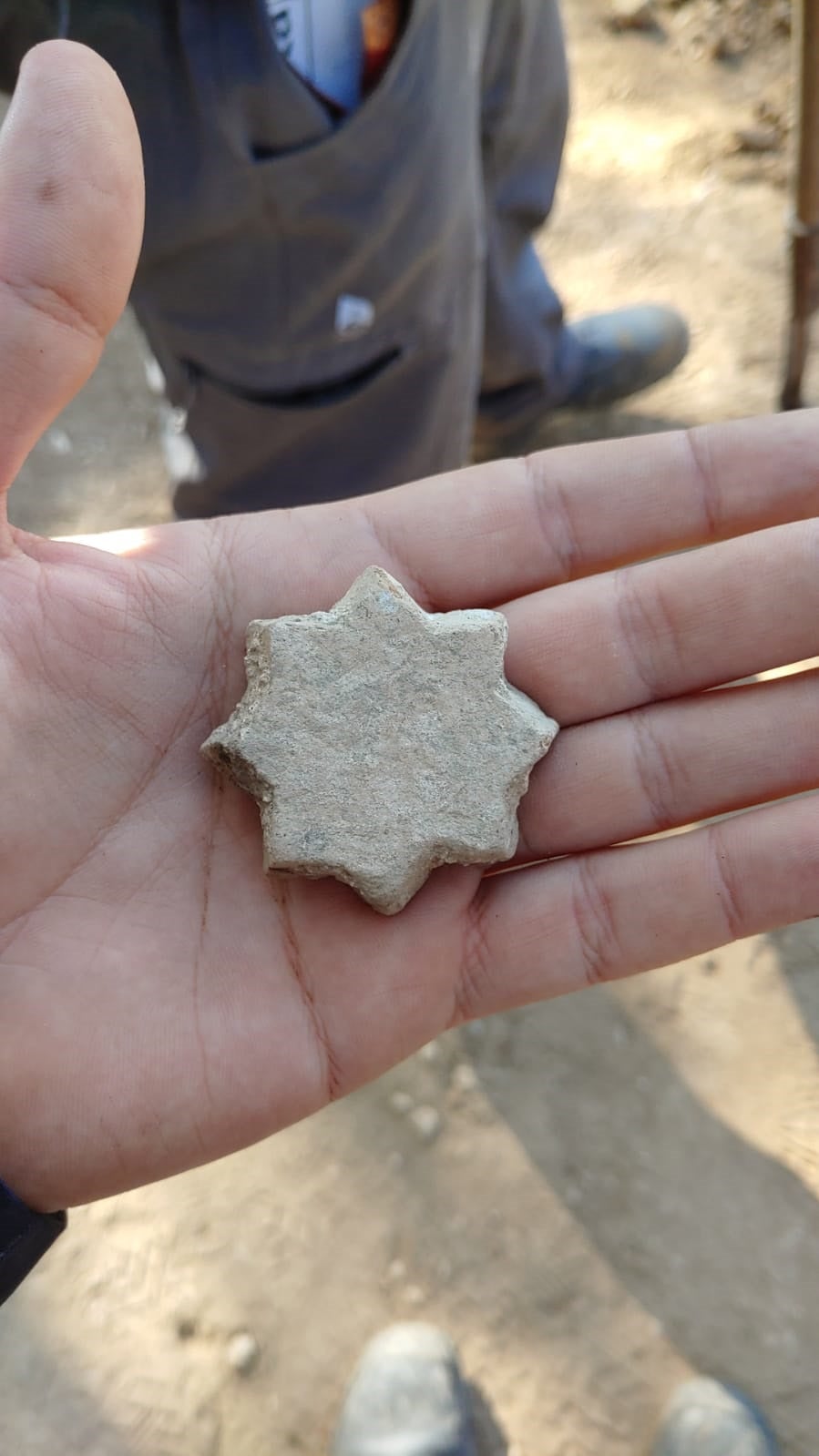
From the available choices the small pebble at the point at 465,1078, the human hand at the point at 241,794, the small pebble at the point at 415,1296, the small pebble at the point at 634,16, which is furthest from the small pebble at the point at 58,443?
the small pebble at the point at 634,16

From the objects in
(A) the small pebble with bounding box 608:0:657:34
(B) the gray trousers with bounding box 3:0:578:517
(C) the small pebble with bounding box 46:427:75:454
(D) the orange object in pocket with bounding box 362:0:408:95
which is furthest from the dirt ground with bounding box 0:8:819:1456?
(A) the small pebble with bounding box 608:0:657:34

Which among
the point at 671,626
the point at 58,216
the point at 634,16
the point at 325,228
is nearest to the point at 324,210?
the point at 325,228

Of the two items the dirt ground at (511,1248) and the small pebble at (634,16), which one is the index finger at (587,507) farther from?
the small pebble at (634,16)

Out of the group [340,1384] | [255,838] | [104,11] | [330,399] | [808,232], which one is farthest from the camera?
[808,232]

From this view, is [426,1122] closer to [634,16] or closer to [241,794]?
[241,794]

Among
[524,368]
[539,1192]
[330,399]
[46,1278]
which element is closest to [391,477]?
[330,399]

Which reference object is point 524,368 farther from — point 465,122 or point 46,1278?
point 46,1278
